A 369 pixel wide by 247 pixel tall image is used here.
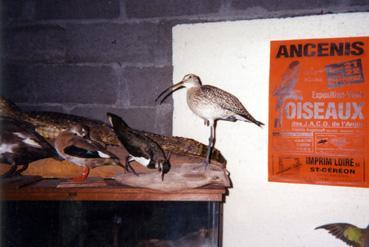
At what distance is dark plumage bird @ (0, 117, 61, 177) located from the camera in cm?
96

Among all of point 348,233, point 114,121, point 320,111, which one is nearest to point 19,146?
point 114,121

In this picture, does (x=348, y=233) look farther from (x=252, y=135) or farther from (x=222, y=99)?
(x=222, y=99)

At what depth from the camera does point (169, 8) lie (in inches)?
48.4

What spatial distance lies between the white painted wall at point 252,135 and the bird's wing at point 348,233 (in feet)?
0.09

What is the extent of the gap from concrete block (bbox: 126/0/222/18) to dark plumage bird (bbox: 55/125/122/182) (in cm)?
59

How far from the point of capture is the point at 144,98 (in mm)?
1254

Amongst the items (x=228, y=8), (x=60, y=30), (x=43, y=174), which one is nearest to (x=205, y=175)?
(x=43, y=174)

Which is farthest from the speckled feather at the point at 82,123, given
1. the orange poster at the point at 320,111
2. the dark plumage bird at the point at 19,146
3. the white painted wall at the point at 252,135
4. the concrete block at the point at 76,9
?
the concrete block at the point at 76,9

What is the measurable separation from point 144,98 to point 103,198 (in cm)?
49

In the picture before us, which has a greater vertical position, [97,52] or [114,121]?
[97,52]

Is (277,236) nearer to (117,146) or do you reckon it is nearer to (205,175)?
(205,175)

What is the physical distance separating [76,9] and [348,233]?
1.37 m

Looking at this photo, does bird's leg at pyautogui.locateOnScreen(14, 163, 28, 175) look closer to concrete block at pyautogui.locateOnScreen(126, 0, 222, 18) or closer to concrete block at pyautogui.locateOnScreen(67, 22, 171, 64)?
Result: concrete block at pyautogui.locateOnScreen(67, 22, 171, 64)

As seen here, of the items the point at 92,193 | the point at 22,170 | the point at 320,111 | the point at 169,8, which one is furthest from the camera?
the point at 169,8
